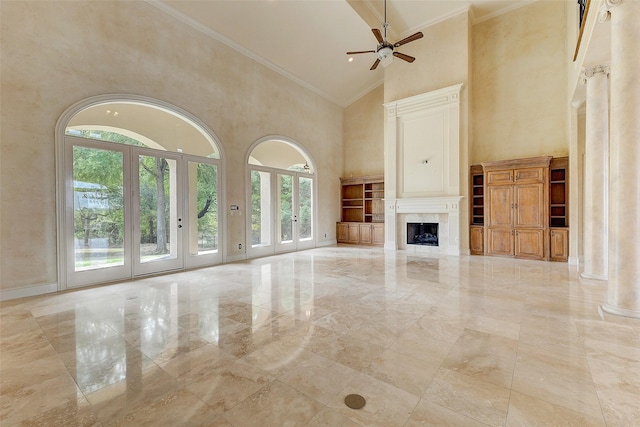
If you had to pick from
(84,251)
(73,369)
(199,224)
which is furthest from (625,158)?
(84,251)

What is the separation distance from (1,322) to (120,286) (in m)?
1.50

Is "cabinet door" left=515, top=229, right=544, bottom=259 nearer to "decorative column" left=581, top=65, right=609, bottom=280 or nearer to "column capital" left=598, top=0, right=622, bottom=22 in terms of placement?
"decorative column" left=581, top=65, right=609, bottom=280

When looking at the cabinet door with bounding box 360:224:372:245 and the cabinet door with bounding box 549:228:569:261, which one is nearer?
the cabinet door with bounding box 549:228:569:261

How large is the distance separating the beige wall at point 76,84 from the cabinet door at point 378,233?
472cm

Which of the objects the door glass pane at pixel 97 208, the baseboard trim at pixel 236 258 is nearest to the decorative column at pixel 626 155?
the baseboard trim at pixel 236 258

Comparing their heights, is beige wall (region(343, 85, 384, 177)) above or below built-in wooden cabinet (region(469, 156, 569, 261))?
above

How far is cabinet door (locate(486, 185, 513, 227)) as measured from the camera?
7102 millimetres

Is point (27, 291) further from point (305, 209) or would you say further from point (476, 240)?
point (476, 240)

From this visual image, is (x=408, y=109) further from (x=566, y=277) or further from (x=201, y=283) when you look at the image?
(x=201, y=283)

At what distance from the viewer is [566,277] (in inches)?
199

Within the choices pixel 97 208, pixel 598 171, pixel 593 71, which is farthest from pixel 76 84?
pixel 598 171

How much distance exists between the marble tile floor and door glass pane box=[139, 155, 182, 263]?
127 centimetres

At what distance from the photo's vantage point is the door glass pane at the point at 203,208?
20.6 ft

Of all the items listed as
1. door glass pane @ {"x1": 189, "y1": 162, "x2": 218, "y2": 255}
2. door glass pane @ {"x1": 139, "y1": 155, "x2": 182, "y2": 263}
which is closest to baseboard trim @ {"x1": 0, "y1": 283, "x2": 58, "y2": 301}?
door glass pane @ {"x1": 139, "y1": 155, "x2": 182, "y2": 263}
